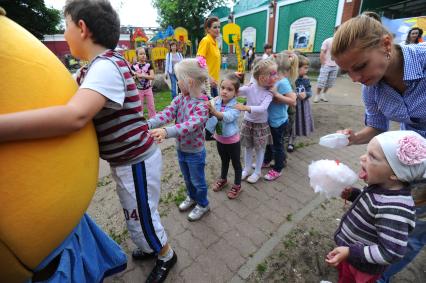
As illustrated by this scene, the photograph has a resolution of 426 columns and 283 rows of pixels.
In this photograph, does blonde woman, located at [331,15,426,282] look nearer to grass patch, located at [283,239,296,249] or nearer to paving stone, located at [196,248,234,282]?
grass patch, located at [283,239,296,249]

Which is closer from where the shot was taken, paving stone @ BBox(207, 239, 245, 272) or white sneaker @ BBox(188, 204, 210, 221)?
paving stone @ BBox(207, 239, 245, 272)

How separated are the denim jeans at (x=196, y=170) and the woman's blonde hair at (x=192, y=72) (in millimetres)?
710

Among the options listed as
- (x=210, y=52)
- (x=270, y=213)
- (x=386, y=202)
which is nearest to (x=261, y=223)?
(x=270, y=213)

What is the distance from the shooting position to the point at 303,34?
16.1 metres

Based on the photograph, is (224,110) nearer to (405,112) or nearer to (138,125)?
(138,125)

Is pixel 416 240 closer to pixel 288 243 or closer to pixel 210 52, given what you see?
pixel 288 243

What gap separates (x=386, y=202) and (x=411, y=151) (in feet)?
1.03

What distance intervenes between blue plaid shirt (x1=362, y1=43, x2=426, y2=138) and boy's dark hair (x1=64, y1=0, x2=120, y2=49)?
5.77 ft

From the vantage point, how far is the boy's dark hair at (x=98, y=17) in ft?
4.22

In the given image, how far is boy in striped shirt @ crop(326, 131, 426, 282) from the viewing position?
127 centimetres

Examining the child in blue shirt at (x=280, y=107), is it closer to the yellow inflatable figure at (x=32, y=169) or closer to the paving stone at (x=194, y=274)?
the paving stone at (x=194, y=274)

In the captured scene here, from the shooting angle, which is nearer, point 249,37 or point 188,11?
point 249,37

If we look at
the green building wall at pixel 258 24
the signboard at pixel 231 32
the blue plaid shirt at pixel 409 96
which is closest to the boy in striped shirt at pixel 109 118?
the blue plaid shirt at pixel 409 96

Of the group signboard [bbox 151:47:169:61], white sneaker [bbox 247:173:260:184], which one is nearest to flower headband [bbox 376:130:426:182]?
white sneaker [bbox 247:173:260:184]
